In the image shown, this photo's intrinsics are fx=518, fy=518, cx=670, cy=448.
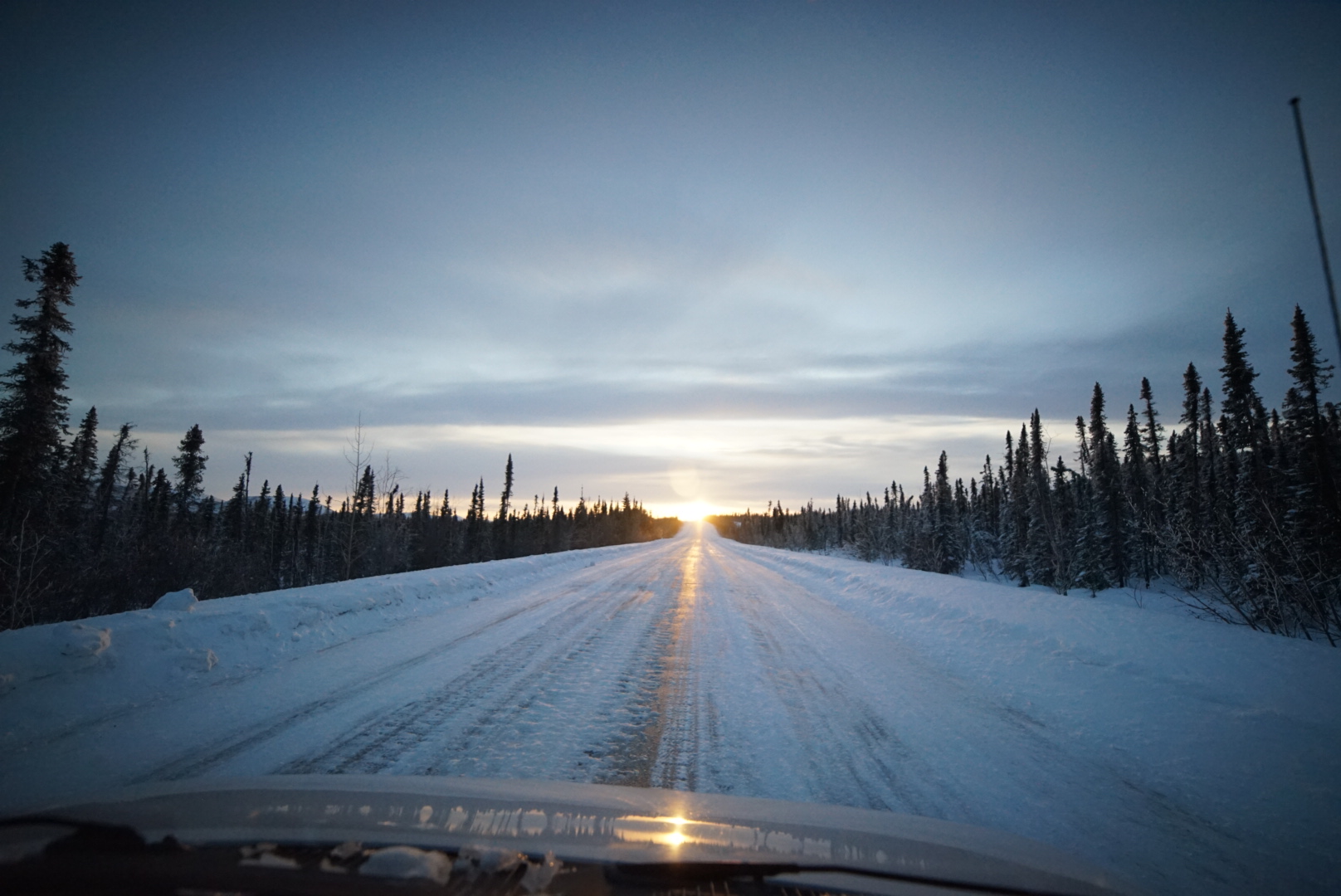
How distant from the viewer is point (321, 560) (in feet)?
171

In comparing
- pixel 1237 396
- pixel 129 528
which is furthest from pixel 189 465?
pixel 1237 396

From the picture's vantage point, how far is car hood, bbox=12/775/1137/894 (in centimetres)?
188

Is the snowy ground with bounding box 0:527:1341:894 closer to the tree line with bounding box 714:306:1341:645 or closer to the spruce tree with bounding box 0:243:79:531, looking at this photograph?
the tree line with bounding box 714:306:1341:645

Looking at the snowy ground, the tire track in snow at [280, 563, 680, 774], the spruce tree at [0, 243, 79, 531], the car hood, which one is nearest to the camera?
the car hood

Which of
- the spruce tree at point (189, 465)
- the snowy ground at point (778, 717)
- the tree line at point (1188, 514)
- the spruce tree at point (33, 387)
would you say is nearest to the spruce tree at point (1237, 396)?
the tree line at point (1188, 514)

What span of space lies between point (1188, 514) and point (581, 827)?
39.3 m

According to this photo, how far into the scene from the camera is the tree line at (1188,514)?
8.59m

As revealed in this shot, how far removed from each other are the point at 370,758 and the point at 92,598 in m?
35.8

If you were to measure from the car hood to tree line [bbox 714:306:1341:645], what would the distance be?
9310mm

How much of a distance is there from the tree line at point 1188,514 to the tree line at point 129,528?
24.0m

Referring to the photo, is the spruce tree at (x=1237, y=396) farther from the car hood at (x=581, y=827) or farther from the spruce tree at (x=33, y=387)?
the spruce tree at (x=33, y=387)

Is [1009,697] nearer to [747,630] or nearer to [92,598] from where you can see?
[747,630]

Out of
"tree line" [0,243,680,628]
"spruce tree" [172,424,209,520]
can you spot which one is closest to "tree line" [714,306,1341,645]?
"tree line" [0,243,680,628]

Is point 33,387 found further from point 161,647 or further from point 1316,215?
point 1316,215
